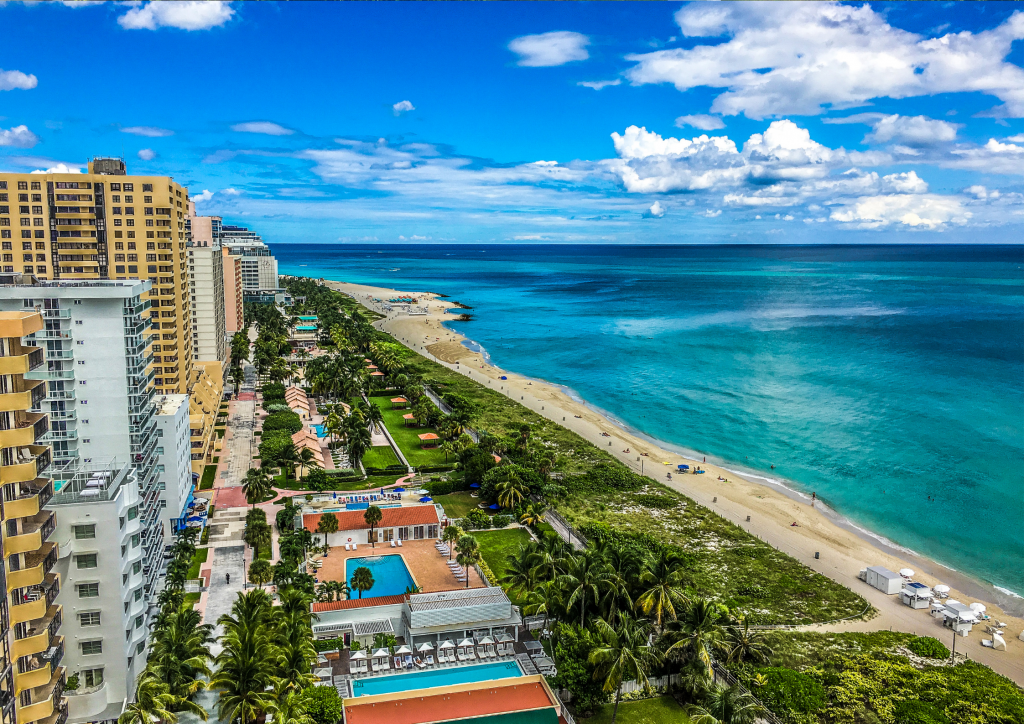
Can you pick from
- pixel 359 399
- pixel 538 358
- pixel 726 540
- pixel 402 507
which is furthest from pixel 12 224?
pixel 538 358

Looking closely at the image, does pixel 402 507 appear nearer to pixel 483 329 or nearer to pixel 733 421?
pixel 733 421

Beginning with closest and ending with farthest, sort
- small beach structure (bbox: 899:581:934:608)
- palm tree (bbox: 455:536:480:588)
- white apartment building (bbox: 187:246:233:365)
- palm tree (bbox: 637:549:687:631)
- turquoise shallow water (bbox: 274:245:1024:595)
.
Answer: palm tree (bbox: 637:549:687:631) < palm tree (bbox: 455:536:480:588) < small beach structure (bbox: 899:581:934:608) < turquoise shallow water (bbox: 274:245:1024:595) < white apartment building (bbox: 187:246:233:365)

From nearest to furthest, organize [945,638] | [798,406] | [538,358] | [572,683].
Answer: [572,683] < [945,638] < [798,406] < [538,358]

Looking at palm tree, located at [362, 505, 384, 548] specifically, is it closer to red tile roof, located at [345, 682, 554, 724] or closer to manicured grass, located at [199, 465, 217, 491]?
manicured grass, located at [199, 465, 217, 491]

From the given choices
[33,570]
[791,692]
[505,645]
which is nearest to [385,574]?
[505,645]

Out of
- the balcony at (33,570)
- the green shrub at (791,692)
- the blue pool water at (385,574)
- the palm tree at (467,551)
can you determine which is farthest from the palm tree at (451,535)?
the balcony at (33,570)

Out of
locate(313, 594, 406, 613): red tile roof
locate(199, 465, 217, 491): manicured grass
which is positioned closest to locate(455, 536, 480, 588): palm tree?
locate(313, 594, 406, 613): red tile roof

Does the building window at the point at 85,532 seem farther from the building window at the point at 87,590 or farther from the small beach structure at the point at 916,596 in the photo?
the small beach structure at the point at 916,596
